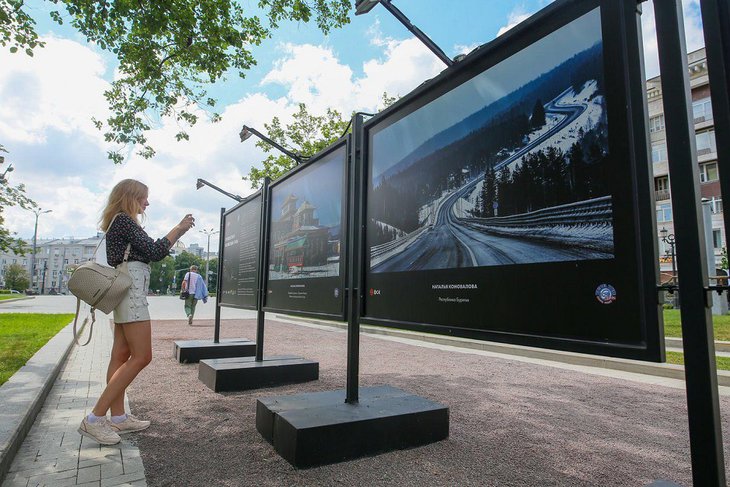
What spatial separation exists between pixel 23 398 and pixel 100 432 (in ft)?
4.18

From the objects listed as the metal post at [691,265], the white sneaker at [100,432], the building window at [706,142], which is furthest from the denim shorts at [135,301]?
the building window at [706,142]

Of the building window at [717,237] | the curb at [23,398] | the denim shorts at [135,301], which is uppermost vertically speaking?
the building window at [717,237]

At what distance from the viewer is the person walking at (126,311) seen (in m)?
3.28

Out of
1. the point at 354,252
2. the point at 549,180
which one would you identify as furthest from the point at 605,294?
the point at 354,252

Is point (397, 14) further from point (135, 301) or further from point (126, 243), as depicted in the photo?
point (135, 301)

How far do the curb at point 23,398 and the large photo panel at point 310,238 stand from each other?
2.49m

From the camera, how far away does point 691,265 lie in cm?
169

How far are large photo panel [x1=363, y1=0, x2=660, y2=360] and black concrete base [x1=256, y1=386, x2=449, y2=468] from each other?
697mm

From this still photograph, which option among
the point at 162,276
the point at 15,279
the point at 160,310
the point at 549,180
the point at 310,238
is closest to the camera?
the point at 549,180

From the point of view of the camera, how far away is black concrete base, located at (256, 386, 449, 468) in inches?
116

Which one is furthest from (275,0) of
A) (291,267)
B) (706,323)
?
(706,323)

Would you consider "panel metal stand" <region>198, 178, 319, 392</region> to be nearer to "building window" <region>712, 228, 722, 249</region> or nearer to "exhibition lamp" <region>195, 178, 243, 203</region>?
"exhibition lamp" <region>195, 178, 243, 203</region>

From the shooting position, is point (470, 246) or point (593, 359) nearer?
point (470, 246)

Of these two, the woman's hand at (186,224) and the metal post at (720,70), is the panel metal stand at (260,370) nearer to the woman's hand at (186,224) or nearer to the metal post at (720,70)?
the woman's hand at (186,224)
